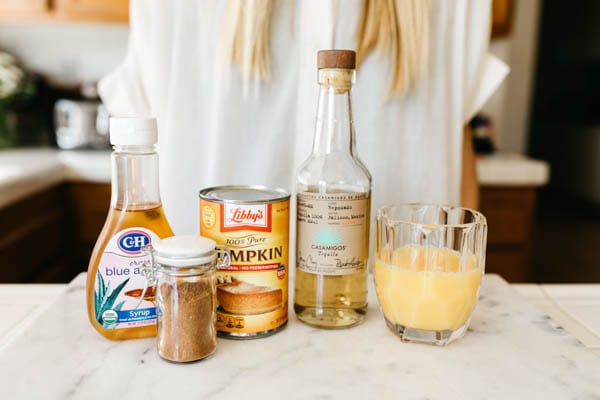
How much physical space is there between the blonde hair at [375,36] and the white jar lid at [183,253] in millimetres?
454

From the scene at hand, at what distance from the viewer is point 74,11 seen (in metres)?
2.14

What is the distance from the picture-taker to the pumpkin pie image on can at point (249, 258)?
23.3 inches

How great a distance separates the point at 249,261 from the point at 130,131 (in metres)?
0.18

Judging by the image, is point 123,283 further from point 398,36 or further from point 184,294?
point 398,36

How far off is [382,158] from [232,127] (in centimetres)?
27

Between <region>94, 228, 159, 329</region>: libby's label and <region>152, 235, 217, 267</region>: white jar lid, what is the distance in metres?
0.04

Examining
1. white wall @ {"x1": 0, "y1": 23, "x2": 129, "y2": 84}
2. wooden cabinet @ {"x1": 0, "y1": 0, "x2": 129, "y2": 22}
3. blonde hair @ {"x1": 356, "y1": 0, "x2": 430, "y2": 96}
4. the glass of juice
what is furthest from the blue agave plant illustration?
white wall @ {"x1": 0, "y1": 23, "x2": 129, "y2": 84}

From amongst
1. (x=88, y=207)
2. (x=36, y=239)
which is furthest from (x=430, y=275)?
(x=88, y=207)

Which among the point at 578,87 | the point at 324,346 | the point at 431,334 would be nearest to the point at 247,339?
the point at 324,346

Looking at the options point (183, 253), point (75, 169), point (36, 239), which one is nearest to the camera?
point (183, 253)

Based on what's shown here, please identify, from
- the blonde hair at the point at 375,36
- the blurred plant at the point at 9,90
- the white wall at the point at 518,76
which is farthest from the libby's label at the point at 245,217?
the white wall at the point at 518,76

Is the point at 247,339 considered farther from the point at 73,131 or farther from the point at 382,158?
the point at 73,131

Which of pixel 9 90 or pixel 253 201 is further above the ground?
pixel 9 90

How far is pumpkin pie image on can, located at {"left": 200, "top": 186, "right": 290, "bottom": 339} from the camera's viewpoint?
593 mm
